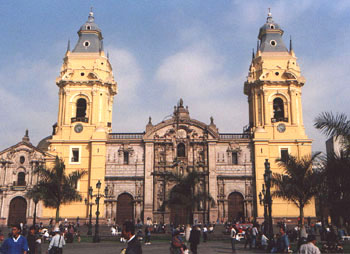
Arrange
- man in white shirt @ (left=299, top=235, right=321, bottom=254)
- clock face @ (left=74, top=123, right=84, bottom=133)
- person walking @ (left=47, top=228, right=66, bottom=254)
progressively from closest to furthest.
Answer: man in white shirt @ (left=299, top=235, right=321, bottom=254)
person walking @ (left=47, top=228, right=66, bottom=254)
clock face @ (left=74, top=123, right=84, bottom=133)

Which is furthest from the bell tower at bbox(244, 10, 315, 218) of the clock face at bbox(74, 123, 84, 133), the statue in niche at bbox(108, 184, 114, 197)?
the clock face at bbox(74, 123, 84, 133)

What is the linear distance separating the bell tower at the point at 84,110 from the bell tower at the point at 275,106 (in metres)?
16.2

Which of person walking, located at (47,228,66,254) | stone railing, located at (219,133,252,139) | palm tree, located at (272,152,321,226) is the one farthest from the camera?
stone railing, located at (219,133,252,139)

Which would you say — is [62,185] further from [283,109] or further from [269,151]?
[283,109]

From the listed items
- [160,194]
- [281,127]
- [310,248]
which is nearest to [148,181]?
[160,194]

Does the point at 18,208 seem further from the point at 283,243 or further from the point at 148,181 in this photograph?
the point at 283,243

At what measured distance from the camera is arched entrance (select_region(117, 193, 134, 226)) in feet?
141

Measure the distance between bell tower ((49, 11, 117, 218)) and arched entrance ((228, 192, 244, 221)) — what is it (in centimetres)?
1344

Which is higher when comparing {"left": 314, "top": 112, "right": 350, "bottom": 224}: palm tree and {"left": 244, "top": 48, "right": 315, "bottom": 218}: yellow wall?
{"left": 244, "top": 48, "right": 315, "bottom": 218}: yellow wall

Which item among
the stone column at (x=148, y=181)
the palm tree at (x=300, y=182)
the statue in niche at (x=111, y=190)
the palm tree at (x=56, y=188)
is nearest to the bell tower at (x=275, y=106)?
the stone column at (x=148, y=181)

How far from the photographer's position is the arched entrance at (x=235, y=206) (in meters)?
42.7

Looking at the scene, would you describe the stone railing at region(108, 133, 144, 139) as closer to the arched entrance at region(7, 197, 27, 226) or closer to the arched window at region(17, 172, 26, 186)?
the arched window at region(17, 172, 26, 186)

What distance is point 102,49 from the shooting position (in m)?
49.3

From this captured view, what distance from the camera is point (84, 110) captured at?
46.6 m
